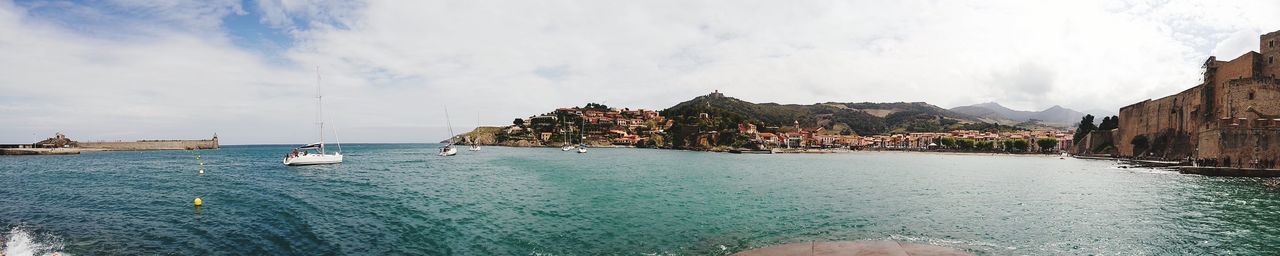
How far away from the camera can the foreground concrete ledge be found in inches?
358

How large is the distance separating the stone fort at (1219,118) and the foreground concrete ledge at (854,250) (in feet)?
105

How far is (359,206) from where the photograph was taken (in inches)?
659

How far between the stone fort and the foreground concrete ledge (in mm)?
32127

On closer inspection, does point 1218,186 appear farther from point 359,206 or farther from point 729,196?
point 359,206

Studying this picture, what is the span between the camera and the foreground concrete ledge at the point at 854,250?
9.09m

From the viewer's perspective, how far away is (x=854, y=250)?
30.6 feet

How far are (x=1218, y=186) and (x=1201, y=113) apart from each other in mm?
27434

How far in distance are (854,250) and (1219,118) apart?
37433mm

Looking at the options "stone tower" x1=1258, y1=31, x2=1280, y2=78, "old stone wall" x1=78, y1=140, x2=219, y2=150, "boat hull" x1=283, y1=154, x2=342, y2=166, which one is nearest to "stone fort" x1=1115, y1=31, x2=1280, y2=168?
"stone tower" x1=1258, y1=31, x2=1280, y2=78

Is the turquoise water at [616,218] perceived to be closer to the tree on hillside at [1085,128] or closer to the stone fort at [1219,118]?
the stone fort at [1219,118]

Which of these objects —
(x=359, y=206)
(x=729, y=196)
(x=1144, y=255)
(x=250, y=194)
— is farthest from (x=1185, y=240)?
(x=250, y=194)

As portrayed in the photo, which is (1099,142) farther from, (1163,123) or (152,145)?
(152,145)

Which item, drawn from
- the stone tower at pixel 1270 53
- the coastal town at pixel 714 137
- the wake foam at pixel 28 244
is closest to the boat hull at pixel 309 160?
the wake foam at pixel 28 244

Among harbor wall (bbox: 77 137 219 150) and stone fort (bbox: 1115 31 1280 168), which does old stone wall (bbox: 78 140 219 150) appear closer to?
harbor wall (bbox: 77 137 219 150)
